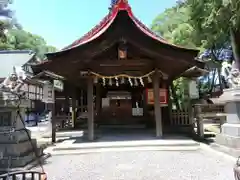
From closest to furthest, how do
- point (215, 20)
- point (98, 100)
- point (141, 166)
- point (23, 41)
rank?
point (141, 166)
point (215, 20)
point (98, 100)
point (23, 41)

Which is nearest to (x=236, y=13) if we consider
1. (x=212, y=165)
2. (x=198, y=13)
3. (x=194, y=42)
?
(x=198, y=13)

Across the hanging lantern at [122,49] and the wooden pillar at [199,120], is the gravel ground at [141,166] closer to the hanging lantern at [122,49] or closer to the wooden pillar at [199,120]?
the wooden pillar at [199,120]

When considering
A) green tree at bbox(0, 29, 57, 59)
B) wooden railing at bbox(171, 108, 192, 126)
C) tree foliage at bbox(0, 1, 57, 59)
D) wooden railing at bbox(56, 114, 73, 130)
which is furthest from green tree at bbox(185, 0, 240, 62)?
green tree at bbox(0, 29, 57, 59)

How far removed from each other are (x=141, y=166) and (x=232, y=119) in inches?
130

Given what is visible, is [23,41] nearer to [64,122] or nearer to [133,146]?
[64,122]

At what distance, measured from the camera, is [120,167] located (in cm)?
559

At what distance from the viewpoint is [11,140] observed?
598 cm

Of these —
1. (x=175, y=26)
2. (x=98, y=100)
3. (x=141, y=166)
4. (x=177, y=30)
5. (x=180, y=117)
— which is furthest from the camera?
(x=175, y=26)

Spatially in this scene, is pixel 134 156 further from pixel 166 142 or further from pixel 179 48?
pixel 179 48

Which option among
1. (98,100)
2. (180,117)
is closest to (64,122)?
(98,100)

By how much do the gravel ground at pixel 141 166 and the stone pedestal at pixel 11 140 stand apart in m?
0.72

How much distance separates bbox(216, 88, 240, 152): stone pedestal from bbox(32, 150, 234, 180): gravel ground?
668 mm

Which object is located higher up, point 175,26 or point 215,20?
point 175,26

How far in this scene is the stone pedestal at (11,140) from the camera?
5863 millimetres
